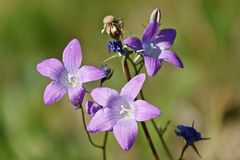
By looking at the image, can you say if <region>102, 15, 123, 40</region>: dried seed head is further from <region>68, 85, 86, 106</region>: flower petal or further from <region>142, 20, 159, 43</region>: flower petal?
<region>68, 85, 86, 106</region>: flower petal

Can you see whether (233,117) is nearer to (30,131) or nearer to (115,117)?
(30,131)

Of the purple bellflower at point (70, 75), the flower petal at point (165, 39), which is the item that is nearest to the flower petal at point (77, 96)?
the purple bellflower at point (70, 75)

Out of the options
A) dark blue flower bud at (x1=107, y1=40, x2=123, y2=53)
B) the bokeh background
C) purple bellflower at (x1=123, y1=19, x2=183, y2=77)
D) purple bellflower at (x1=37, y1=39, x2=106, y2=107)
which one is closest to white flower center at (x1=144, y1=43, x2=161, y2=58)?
purple bellflower at (x1=123, y1=19, x2=183, y2=77)

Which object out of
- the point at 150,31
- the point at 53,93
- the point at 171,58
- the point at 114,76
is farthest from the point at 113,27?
the point at 114,76

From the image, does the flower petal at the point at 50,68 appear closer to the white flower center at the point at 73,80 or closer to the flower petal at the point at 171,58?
the white flower center at the point at 73,80

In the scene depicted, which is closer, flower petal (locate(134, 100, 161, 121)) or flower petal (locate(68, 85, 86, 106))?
flower petal (locate(134, 100, 161, 121))

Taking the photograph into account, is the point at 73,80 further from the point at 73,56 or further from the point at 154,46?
the point at 154,46
